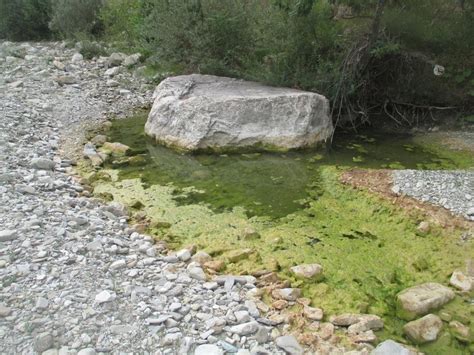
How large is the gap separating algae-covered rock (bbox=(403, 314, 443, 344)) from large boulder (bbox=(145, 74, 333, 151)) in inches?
202

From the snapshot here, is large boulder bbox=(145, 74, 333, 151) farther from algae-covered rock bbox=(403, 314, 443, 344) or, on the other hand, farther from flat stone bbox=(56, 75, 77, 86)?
algae-covered rock bbox=(403, 314, 443, 344)

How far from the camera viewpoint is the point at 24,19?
17.6 m

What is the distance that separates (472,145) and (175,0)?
7.55m

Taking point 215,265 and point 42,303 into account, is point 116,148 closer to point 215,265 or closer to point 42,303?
Result: point 215,265

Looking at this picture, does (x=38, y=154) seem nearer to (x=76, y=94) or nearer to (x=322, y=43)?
(x=76, y=94)

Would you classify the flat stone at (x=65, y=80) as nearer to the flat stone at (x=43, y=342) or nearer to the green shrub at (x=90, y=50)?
the green shrub at (x=90, y=50)

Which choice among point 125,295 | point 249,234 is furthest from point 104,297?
point 249,234

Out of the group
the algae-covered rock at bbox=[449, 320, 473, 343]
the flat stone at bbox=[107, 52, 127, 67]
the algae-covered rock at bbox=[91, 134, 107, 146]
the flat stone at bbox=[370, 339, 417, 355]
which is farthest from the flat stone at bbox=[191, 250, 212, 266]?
the flat stone at bbox=[107, 52, 127, 67]

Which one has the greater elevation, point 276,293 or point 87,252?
point 87,252

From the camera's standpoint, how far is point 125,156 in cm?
862

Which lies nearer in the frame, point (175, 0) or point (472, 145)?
point (472, 145)

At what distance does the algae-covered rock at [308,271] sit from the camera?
4.93 meters

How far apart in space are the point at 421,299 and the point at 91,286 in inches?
125

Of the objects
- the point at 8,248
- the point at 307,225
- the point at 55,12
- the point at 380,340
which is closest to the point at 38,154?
the point at 8,248
